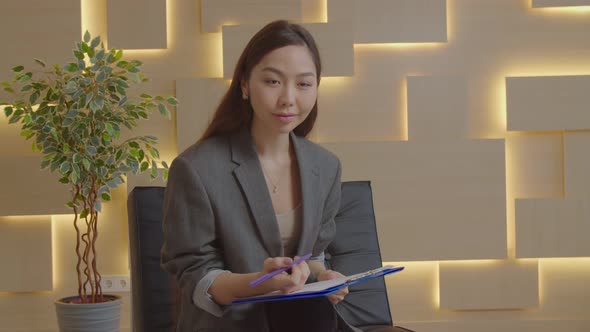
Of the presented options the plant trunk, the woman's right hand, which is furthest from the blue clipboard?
the plant trunk

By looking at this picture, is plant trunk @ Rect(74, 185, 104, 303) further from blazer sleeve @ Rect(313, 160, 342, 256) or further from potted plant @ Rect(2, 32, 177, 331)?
blazer sleeve @ Rect(313, 160, 342, 256)

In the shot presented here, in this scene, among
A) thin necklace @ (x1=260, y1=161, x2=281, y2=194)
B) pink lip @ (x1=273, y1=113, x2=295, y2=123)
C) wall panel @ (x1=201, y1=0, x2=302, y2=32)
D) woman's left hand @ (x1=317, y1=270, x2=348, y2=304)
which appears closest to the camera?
woman's left hand @ (x1=317, y1=270, x2=348, y2=304)

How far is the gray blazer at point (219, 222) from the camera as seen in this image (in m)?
1.67

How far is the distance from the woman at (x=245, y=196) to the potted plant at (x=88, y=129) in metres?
1.14

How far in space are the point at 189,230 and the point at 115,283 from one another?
169cm

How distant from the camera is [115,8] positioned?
10.4 feet

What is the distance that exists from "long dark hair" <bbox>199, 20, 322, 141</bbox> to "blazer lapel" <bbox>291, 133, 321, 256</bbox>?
17 centimetres

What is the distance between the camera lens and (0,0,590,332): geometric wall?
125 inches

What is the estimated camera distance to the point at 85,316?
112 inches

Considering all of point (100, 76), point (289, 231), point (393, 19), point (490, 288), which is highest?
point (393, 19)

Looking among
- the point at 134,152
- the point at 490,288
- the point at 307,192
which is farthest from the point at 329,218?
the point at 490,288

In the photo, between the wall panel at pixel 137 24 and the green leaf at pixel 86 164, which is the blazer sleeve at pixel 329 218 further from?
the wall panel at pixel 137 24

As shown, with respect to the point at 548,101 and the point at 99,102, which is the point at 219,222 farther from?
the point at 548,101

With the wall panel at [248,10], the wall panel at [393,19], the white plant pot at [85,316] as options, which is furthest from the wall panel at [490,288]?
the white plant pot at [85,316]
